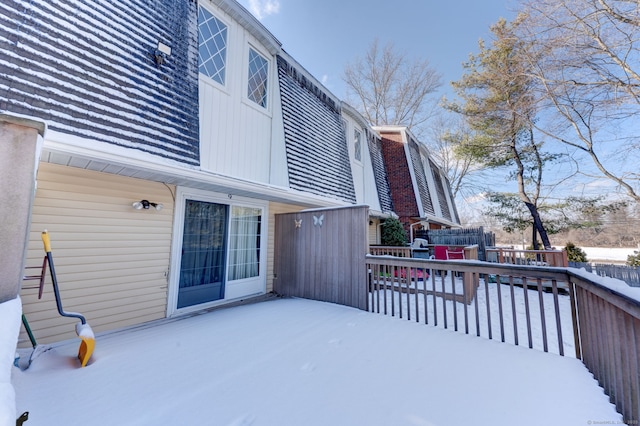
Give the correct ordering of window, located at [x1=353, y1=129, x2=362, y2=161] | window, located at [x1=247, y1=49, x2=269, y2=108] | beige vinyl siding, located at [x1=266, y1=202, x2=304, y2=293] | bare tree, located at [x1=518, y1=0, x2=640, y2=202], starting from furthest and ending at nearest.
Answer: window, located at [x1=353, y1=129, x2=362, y2=161], beige vinyl siding, located at [x1=266, y1=202, x2=304, y2=293], bare tree, located at [x1=518, y1=0, x2=640, y2=202], window, located at [x1=247, y1=49, x2=269, y2=108]

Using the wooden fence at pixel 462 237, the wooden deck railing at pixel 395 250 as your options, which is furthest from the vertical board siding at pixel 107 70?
the wooden fence at pixel 462 237

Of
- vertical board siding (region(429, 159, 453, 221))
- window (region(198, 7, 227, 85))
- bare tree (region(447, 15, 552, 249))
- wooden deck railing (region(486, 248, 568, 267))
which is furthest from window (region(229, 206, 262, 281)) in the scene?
vertical board siding (region(429, 159, 453, 221))

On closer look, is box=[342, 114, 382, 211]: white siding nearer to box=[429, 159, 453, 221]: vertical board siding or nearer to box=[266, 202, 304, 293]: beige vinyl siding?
box=[266, 202, 304, 293]: beige vinyl siding

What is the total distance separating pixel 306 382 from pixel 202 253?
3297mm

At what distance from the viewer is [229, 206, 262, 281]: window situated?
5250 mm

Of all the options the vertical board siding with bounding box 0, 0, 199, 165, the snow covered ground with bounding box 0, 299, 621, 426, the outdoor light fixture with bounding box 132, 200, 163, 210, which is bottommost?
the snow covered ground with bounding box 0, 299, 621, 426

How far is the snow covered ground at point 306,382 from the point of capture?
5.88 ft

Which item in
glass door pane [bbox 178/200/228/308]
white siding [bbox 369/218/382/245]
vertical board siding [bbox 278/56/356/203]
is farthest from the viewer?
white siding [bbox 369/218/382/245]

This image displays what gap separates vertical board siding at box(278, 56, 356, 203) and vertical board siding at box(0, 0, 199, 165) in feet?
7.35

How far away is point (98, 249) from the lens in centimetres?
350

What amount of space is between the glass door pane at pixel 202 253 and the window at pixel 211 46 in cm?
242

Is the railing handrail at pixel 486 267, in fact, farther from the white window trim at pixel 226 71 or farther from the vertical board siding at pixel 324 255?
the white window trim at pixel 226 71

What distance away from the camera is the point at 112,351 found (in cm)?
282

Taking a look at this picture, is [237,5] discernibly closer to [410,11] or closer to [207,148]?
[207,148]
